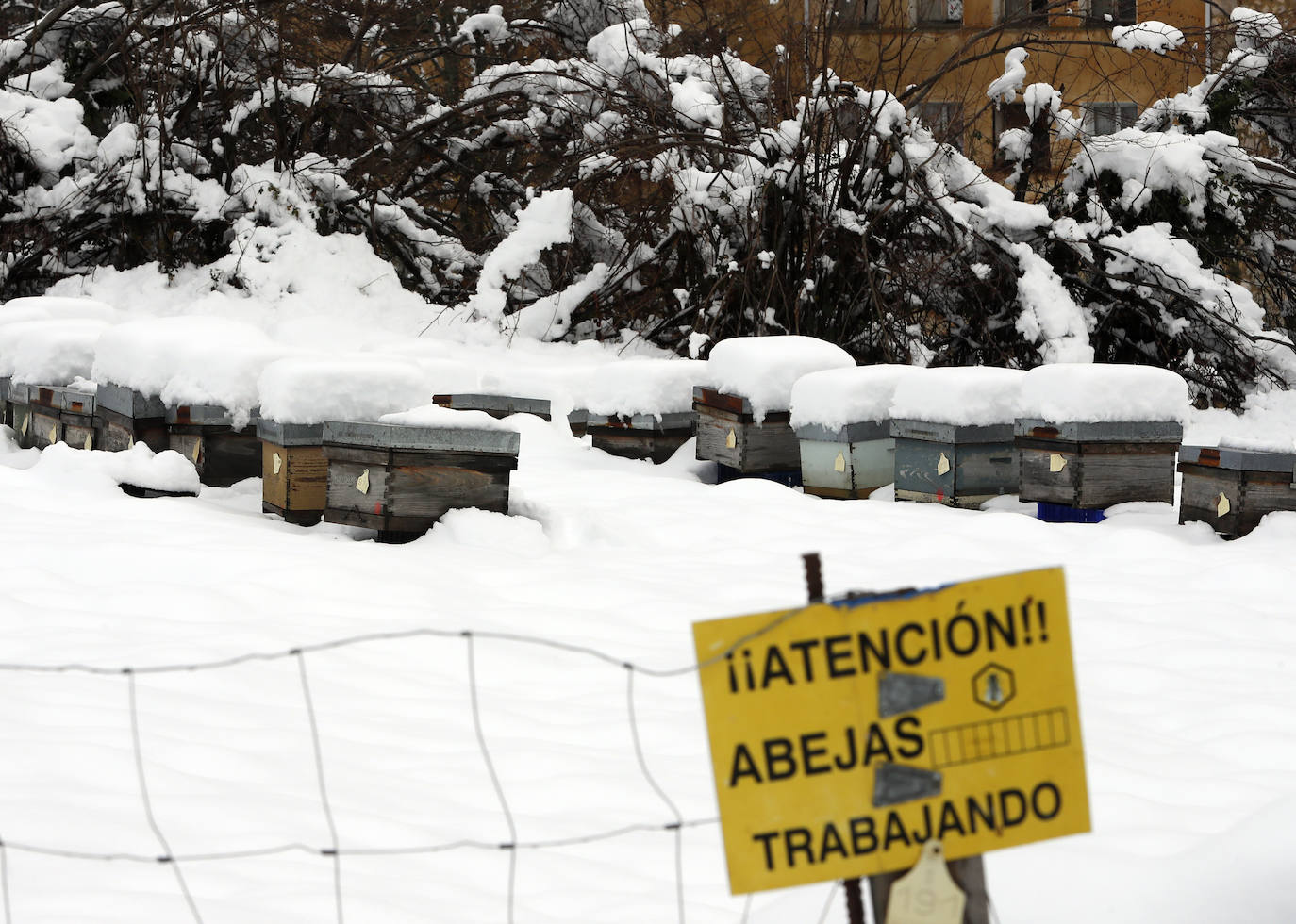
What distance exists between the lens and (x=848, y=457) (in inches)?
280

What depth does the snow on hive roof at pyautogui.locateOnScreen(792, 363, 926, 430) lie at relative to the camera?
7.02 m

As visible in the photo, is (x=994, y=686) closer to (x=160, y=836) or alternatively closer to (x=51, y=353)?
(x=160, y=836)

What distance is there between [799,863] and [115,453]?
5942 mm

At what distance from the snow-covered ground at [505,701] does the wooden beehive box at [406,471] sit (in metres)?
0.13

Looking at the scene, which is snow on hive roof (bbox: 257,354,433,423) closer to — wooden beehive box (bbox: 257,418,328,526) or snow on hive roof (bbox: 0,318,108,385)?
wooden beehive box (bbox: 257,418,328,526)

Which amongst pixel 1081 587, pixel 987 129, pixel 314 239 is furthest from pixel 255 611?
pixel 987 129

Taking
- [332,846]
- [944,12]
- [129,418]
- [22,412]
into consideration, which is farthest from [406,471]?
[944,12]

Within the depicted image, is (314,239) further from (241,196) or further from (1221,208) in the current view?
(1221,208)

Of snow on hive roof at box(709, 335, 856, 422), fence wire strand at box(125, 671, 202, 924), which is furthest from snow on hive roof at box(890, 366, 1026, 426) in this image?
fence wire strand at box(125, 671, 202, 924)

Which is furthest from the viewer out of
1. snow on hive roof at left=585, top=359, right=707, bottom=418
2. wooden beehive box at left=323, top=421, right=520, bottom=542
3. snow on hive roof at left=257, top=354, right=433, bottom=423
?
snow on hive roof at left=585, top=359, right=707, bottom=418

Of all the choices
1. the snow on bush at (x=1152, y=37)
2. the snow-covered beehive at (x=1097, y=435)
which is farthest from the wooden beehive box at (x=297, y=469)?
the snow on bush at (x=1152, y=37)

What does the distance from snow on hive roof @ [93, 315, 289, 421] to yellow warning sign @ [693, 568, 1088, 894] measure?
5.41m

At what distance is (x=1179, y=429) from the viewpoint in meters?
6.48

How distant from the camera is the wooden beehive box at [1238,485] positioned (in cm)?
590
